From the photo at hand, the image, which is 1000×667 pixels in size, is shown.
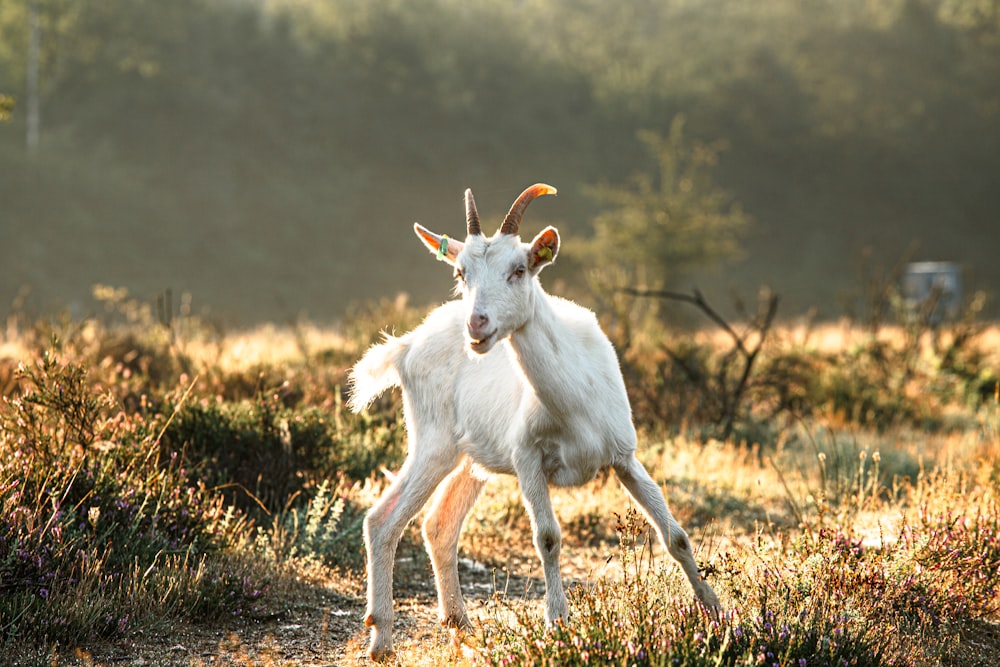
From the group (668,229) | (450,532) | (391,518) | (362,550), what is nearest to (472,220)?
(391,518)

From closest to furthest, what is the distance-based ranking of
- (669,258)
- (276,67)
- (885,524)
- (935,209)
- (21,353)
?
(885,524)
(21,353)
(669,258)
(276,67)
(935,209)

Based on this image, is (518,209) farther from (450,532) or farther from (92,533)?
(92,533)

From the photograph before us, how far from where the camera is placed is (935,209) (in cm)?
5622

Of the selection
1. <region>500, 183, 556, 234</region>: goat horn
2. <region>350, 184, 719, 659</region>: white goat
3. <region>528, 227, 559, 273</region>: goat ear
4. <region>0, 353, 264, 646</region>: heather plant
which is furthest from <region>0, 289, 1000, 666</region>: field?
<region>500, 183, 556, 234</region>: goat horn

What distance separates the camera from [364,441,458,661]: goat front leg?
198 inches

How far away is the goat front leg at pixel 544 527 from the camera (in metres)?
4.42

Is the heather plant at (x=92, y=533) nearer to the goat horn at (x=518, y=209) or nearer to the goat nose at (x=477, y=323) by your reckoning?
the goat nose at (x=477, y=323)

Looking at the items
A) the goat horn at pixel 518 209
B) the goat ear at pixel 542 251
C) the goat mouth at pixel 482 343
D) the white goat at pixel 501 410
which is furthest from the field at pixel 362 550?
the goat horn at pixel 518 209

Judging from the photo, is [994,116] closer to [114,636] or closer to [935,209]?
[935,209]

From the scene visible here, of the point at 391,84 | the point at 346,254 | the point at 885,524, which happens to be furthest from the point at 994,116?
the point at 885,524

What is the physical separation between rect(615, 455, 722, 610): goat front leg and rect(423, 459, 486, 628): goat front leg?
95 cm

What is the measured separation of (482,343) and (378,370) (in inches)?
58.8

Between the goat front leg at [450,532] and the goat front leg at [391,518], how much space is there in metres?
0.20

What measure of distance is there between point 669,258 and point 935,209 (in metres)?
31.2
